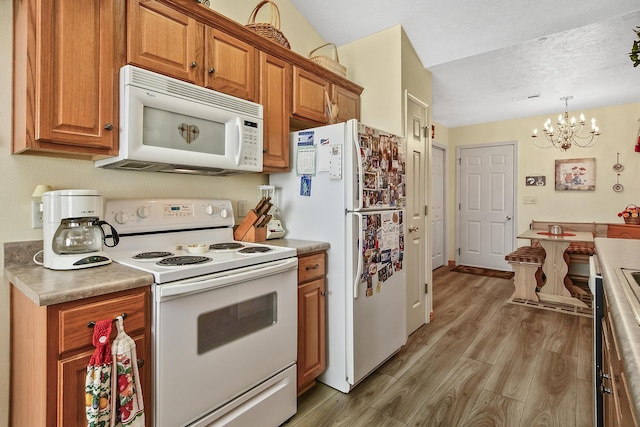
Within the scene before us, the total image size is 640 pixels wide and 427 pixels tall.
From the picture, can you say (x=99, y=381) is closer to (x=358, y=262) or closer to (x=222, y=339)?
(x=222, y=339)

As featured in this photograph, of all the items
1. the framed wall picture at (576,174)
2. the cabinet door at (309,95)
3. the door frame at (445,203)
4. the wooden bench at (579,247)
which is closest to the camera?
the cabinet door at (309,95)

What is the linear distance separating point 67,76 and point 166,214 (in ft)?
2.53

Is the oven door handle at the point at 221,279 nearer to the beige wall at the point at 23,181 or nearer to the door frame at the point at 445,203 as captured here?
the beige wall at the point at 23,181

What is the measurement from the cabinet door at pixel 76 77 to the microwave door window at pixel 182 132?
0.46 feet

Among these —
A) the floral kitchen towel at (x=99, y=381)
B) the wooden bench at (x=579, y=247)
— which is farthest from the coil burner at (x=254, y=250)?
the wooden bench at (x=579, y=247)

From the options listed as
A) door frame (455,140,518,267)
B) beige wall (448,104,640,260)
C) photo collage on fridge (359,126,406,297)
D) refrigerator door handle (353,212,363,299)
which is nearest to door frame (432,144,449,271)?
door frame (455,140,518,267)

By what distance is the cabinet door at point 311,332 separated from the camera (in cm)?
189

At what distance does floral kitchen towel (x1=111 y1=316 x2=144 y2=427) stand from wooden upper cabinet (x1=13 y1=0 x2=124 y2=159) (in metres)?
0.76

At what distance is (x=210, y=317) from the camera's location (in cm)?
138

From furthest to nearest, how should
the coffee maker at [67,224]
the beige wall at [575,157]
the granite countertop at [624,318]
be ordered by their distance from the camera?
the beige wall at [575,157]
the coffee maker at [67,224]
the granite countertop at [624,318]

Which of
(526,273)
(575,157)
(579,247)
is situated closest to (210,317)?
(526,273)

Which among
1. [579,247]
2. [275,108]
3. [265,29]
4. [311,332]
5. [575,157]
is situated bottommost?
[311,332]

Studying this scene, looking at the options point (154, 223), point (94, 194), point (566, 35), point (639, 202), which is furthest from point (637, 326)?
point (639, 202)

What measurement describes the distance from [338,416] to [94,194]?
1.64 m
